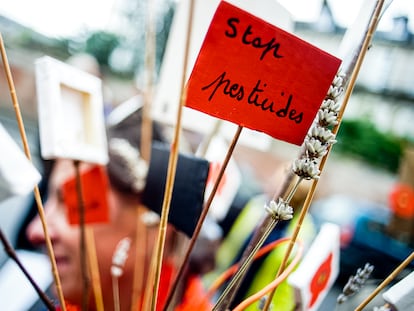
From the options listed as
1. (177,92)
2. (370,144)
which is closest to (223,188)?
(177,92)

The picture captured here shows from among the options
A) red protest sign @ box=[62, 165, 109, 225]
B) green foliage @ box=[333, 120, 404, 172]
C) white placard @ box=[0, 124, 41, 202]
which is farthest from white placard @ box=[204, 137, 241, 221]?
green foliage @ box=[333, 120, 404, 172]

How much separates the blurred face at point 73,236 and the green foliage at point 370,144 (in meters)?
7.04

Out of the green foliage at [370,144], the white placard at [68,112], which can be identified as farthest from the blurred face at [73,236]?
the green foliage at [370,144]

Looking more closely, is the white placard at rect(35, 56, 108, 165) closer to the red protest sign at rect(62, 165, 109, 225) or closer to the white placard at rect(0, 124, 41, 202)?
the red protest sign at rect(62, 165, 109, 225)

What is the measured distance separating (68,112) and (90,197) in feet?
0.73

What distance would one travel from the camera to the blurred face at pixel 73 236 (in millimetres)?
802

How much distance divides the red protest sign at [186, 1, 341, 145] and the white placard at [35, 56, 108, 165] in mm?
282

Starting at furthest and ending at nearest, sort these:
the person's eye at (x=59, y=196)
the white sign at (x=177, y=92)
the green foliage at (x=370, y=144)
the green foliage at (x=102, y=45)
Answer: the green foliage at (x=370, y=144) < the green foliage at (x=102, y=45) < the person's eye at (x=59, y=196) < the white sign at (x=177, y=92)

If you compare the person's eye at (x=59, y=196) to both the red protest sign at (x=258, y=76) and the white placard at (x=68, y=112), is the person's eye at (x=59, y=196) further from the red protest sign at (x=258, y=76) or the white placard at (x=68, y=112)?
the red protest sign at (x=258, y=76)

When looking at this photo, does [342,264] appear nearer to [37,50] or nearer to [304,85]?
[304,85]

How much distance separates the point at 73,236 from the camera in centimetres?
85

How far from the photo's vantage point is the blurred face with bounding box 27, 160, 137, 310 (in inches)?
31.6

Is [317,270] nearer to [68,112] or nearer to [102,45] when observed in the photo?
[68,112]

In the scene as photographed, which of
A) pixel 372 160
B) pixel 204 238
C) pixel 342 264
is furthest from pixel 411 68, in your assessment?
pixel 204 238
